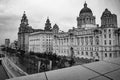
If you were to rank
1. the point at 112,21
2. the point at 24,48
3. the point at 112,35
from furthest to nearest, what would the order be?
the point at 24,48 < the point at 112,21 < the point at 112,35

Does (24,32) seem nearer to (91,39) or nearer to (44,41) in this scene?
(44,41)

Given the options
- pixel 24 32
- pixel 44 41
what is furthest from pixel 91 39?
pixel 24 32

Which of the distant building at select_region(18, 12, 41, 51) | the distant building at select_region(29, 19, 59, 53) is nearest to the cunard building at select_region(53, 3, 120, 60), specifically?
the distant building at select_region(29, 19, 59, 53)

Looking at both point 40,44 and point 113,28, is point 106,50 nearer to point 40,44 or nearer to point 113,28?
point 113,28

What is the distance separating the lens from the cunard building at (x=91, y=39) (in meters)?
32.4

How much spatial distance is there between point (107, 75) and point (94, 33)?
3470 cm

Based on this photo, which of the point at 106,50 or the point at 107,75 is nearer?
the point at 107,75

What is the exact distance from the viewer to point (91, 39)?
3738 cm

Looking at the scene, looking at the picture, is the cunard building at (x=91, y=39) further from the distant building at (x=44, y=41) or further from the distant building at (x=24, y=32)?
the distant building at (x=24, y=32)

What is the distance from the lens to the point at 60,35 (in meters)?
50.8

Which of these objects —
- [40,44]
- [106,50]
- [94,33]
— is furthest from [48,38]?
[106,50]

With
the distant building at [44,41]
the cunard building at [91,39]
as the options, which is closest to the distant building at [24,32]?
the distant building at [44,41]

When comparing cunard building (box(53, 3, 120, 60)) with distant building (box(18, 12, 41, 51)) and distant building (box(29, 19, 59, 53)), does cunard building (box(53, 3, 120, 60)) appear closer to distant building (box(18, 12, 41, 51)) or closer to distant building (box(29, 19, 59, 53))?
distant building (box(29, 19, 59, 53))

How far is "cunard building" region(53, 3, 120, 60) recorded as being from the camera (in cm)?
3238
